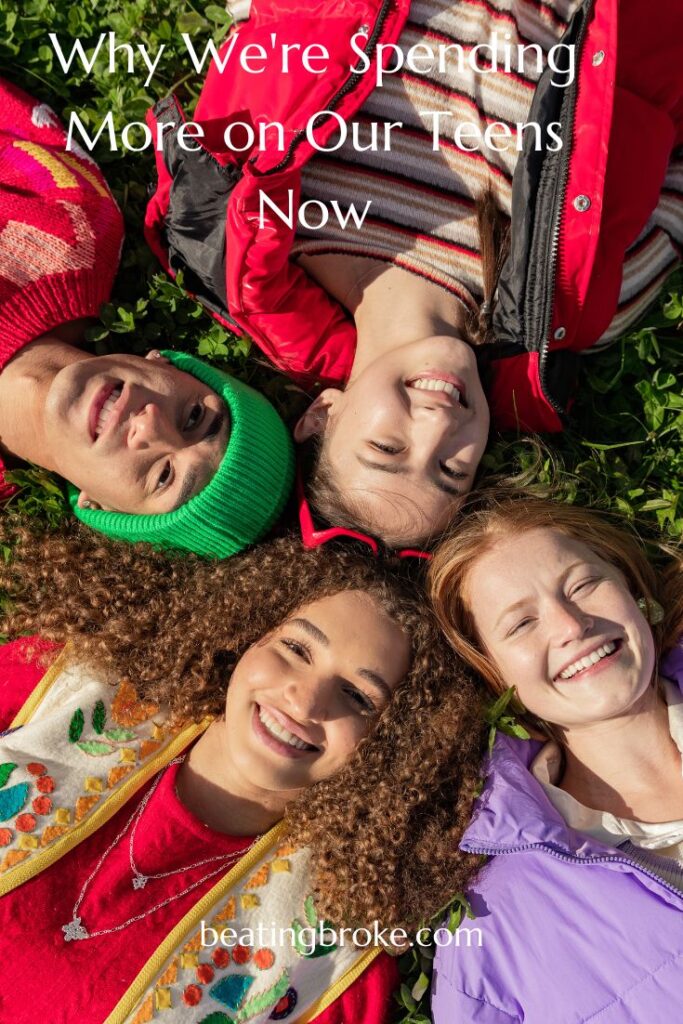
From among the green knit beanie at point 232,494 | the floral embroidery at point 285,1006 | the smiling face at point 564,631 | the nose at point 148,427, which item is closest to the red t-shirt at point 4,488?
the green knit beanie at point 232,494

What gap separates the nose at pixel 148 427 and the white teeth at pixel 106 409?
105mm

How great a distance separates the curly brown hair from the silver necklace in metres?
0.27

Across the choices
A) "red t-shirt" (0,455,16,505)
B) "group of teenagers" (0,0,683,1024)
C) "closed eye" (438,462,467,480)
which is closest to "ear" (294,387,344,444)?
"group of teenagers" (0,0,683,1024)

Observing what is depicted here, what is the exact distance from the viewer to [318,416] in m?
3.76

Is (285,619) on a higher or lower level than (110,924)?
higher

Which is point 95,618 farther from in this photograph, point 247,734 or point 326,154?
point 326,154

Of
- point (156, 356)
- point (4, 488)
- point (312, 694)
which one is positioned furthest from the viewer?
point (4, 488)

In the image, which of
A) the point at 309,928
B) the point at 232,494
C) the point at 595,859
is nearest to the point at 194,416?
the point at 232,494

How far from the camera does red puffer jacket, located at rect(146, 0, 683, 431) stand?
3.27m

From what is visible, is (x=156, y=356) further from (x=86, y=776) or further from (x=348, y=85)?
(x=86, y=776)

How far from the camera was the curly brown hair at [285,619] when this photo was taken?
11.2 feet

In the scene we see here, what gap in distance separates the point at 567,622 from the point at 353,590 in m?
0.79

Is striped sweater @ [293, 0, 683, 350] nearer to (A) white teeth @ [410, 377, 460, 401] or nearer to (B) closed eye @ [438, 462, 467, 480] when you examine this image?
(A) white teeth @ [410, 377, 460, 401]

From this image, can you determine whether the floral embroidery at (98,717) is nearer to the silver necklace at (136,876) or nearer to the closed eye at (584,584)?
the silver necklace at (136,876)
